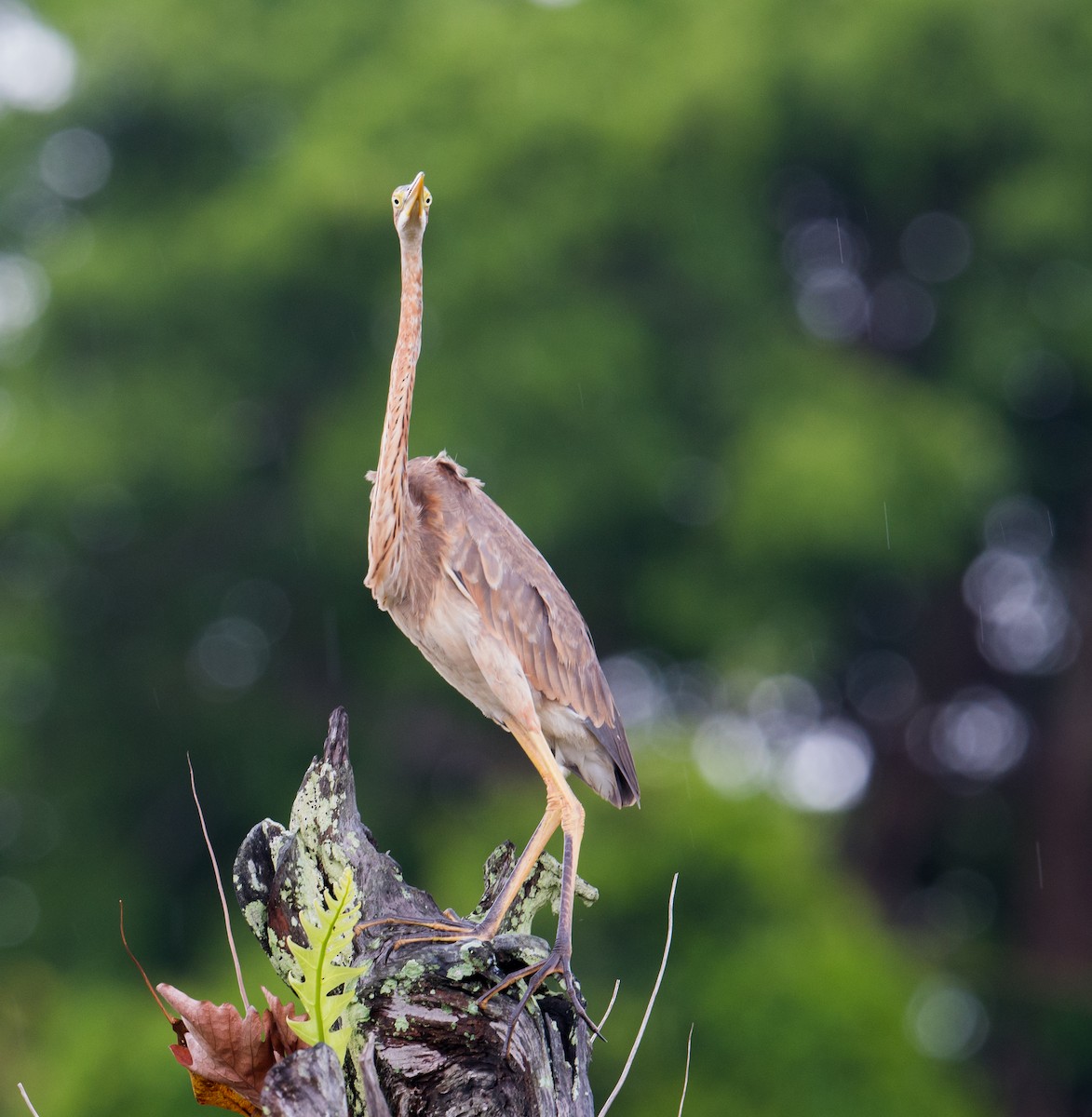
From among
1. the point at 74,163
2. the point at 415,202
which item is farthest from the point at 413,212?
the point at 74,163

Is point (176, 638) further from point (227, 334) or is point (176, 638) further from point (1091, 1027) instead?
point (1091, 1027)

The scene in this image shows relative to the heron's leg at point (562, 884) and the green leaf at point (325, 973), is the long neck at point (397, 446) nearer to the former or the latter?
the heron's leg at point (562, 884)

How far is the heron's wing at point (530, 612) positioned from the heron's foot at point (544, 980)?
2.31 feet

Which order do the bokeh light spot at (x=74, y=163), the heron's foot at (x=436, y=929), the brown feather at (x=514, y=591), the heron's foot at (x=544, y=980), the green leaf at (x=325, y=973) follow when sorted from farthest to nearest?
the bokeh light spot at (x=74, y=163), the brown feather at (x=514, y=591), the heron's foot at (x=436, y=929), the heron's foot at (x=544, y=980), the green leaf at (x=325, y=973)

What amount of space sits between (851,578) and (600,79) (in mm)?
3063

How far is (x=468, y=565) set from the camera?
2943 millimetres

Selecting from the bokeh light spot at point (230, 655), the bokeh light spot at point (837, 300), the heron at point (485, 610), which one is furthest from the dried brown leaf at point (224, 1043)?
the bokeh light spot at point (837, 300)

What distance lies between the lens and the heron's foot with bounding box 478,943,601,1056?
2256 millimetres

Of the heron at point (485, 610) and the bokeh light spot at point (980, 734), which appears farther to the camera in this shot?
the bokeh light spot at point (980, 734)

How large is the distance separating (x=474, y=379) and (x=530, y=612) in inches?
192

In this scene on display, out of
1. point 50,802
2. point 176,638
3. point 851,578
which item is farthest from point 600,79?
point 50,802

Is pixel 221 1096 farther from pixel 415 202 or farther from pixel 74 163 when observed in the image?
pixel 74 163

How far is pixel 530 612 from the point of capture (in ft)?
9.89

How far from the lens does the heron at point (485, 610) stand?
9.26 feet
